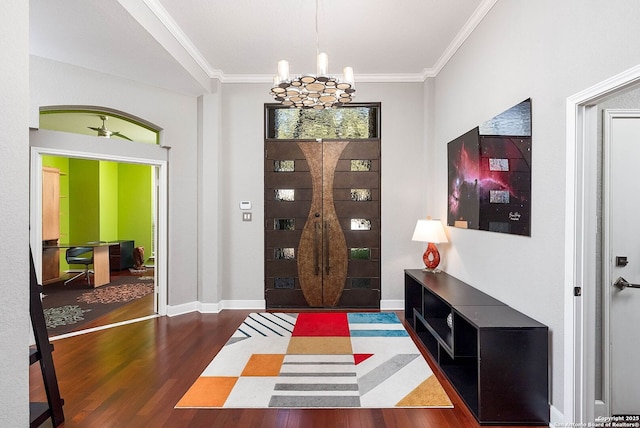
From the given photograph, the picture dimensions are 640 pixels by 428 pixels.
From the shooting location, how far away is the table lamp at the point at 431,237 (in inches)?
158

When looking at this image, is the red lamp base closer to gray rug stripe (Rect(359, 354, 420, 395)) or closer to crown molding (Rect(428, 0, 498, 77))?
gray rug stripe (Rect(359, 354, 420, 395))

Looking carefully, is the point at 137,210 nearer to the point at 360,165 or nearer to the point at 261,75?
the point at 261,75

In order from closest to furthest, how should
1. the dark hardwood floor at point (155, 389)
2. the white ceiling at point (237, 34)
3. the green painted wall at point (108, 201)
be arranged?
1. the dark hardwood floor at point (155, 389)
2. the white ceiling at point (237, 34)
3. the green painted wall at point (108, 201)

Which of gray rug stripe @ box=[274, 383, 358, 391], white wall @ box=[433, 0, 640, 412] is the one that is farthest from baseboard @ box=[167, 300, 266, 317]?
white wall @ box=[433, 0, 640, 412]

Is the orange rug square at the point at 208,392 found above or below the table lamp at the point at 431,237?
below

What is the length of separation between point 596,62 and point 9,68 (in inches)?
108

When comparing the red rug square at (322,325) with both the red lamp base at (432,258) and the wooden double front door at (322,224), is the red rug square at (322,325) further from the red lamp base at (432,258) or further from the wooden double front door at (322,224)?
the red lamp base at (432,258)

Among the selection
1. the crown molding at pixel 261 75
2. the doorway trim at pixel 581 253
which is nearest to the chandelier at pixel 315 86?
the crown molding at pixel 261 75

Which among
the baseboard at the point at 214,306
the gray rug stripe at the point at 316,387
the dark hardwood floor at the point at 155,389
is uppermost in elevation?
the baseboard at the point at 214,306

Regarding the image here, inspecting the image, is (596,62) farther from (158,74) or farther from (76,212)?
(76,212)

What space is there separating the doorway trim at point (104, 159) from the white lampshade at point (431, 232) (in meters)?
3.31

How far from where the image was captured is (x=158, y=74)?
4.04 m

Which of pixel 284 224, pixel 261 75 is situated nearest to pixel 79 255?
pixel 284 224

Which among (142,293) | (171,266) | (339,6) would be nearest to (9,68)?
(339,6)
